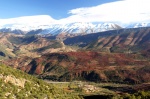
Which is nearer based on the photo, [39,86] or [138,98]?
[39,86]

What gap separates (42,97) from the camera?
44.0 metres

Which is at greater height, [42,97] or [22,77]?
[22,77]

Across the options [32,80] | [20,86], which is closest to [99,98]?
[32,80]

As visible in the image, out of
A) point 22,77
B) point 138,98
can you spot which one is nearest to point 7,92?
point 22,77

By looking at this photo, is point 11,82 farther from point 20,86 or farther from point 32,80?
point 32,80

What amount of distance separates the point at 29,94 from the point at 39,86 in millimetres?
6041

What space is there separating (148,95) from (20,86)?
34.6m

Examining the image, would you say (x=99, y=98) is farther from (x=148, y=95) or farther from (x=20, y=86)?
(x=20, y=86)

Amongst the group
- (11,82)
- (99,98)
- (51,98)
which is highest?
(11,82)

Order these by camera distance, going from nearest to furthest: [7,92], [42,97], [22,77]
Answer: [7,92]
[42,97]
[22,77]

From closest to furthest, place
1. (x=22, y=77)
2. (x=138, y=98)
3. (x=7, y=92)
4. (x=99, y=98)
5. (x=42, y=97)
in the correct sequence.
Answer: (x=7, y=92) → (x=42, y=97) → (x=22, y=77) → (x=138, y=98) → (x=99, y=98)

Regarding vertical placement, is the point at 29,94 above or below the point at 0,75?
below

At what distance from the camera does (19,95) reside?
4103cm

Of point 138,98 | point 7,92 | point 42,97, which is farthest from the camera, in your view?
point 138,98
